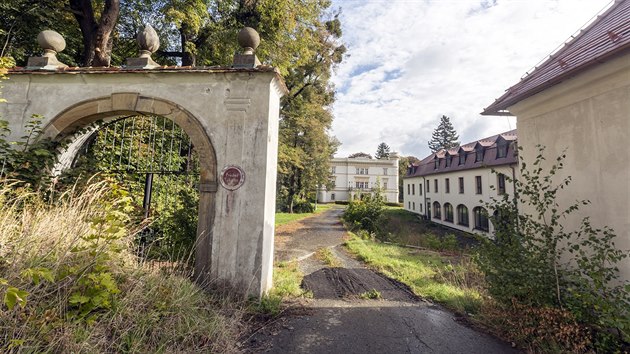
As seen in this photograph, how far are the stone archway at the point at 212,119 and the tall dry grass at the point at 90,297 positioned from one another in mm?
848

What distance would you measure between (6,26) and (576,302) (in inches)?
572

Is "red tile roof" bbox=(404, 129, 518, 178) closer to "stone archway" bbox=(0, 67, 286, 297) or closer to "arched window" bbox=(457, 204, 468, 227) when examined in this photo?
"arched window" bbox=(457, 204, 468, 227)

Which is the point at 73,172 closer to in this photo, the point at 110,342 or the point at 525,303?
the point at 110,342

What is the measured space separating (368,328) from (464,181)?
2375 cm

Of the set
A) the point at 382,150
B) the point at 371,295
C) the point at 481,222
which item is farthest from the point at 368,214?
the point at 382,150

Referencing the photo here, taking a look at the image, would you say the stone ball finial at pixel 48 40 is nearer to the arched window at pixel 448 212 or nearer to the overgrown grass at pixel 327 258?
the overgrown grass at pixel 327 258

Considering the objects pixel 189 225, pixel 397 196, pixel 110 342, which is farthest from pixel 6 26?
pixel 397 196

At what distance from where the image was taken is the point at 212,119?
4594 millimetres

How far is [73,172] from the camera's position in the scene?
185 inches

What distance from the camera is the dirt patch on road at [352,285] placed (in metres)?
5.55

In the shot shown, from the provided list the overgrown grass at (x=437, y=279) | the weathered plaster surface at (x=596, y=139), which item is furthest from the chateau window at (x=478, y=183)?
the weathered plaster surface at (x=596, y=139)

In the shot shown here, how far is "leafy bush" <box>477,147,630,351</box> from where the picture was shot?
3.18 metres

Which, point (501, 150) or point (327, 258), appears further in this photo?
point (501, 150)

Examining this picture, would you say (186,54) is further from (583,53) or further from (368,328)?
(583,53)
